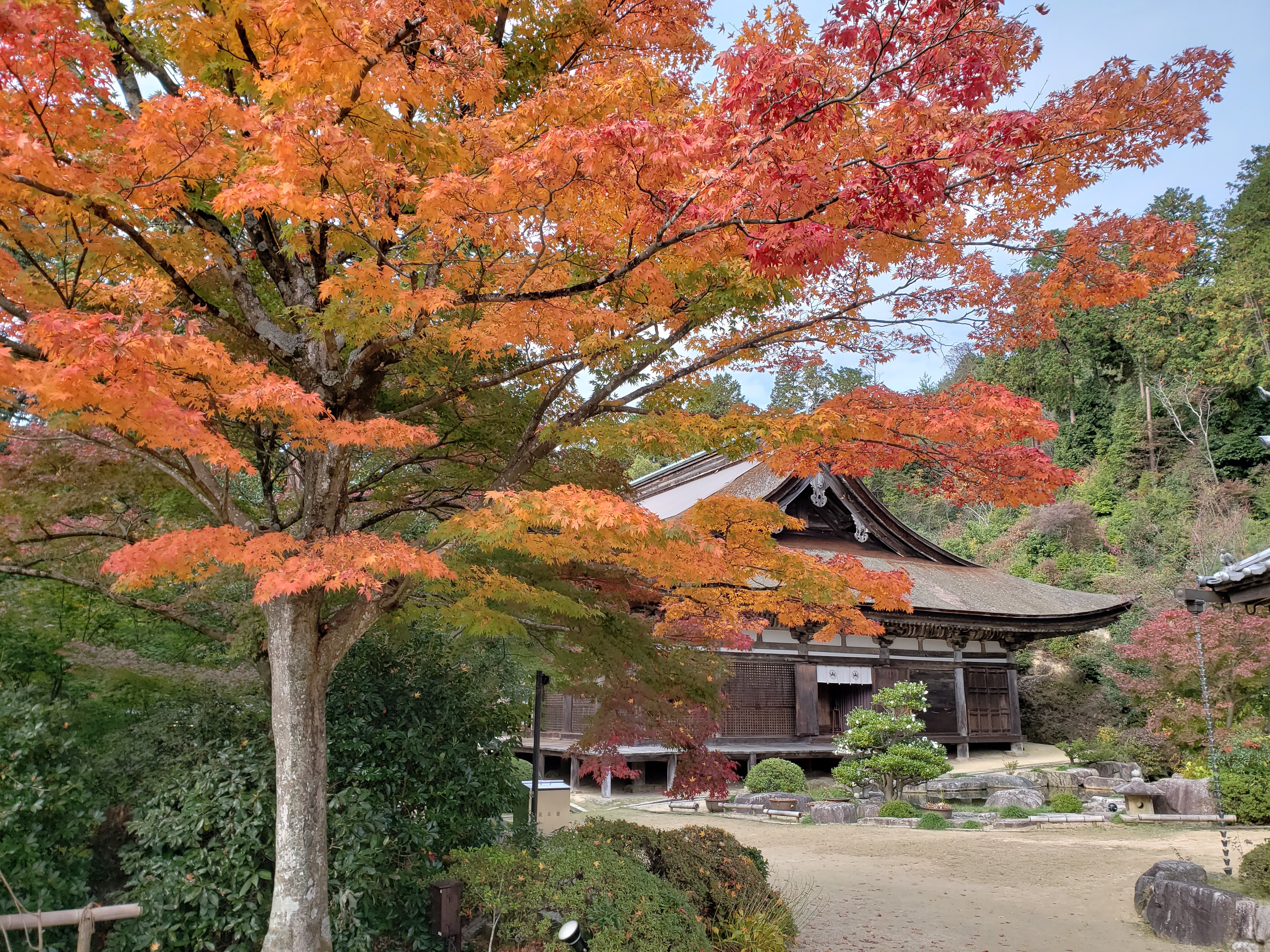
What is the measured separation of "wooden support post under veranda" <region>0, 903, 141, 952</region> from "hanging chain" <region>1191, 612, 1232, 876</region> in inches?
322

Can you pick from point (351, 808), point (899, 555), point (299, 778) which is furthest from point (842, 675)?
point (299, 778)

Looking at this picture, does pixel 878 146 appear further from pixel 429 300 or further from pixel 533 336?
pixel 429 300

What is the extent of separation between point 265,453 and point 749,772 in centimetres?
1124

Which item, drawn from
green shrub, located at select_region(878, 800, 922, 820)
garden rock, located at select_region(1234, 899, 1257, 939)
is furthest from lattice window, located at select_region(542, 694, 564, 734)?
garden rock, located at select_region(1234, 899, 1257, 939)

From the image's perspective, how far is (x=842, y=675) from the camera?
1647 centimetres

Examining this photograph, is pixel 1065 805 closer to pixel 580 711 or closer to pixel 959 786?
pixel 959 786

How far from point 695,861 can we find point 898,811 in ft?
26.1

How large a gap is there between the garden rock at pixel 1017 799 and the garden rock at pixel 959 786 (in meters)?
1.04

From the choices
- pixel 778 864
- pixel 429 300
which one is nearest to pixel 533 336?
pixel 429 300

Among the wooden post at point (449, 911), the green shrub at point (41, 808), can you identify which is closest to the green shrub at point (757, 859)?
the wooden post at point (449, 911)

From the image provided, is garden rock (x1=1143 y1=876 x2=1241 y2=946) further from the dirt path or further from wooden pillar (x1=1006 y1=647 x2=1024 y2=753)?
wooden pillar (x1=1006 y1=647 x2=1024 y2=753)

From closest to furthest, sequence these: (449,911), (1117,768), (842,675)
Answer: (449,911) < (1117,768) < (842,675)

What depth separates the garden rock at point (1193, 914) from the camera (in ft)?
19.1

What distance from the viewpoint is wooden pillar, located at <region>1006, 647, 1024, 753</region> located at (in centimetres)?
1930
